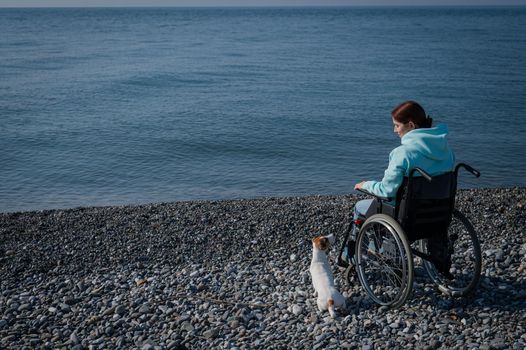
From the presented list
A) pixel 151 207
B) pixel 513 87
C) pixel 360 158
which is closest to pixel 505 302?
pixel 151 207

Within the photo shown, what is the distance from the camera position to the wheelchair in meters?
4.76

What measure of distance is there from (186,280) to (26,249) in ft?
9.34

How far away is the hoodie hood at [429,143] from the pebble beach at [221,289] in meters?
1.53

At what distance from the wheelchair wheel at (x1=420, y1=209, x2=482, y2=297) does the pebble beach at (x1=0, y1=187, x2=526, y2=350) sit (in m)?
0.11

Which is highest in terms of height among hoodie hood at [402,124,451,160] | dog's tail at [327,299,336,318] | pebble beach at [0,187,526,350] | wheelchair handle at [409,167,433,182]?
hoodie hood at [402,124,451,160]

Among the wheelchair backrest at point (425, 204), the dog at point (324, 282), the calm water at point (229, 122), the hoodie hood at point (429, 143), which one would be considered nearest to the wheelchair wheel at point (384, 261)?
the wheelchair backrest at point (425, 204)

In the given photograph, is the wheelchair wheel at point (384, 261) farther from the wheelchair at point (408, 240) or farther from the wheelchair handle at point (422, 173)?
the wheelchair handle at point (422, 173)

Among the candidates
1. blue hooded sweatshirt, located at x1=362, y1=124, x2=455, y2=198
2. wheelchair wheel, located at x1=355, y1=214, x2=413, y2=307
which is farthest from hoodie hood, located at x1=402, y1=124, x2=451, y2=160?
wheelchair wheel, located at x1=355, y1=214, x2=413, y2=307

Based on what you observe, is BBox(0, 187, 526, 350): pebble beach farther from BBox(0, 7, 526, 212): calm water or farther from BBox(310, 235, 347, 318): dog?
BBox(0, 7, 526, 212): calm water

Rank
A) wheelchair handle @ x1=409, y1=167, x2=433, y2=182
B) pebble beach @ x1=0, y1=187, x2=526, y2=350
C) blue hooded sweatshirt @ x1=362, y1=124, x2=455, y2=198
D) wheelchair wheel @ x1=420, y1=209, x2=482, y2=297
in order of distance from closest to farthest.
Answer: wheelchair handle @ x1=409, y1=167, x2=433, y2=182 < blue hooded sweatshirt @ x1=362, y1=124, x2=455, y2=198 < pebble beach @ x1=0, y1=187, x2=526, y2=350 < wheelchair wheel @ x1=420, y1=209, x2=482, y2=297

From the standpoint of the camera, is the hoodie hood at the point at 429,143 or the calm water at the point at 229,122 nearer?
the hoodie hood at the point at 429,143

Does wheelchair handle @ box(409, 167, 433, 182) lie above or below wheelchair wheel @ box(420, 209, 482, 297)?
above

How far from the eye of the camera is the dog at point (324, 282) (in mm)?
5094

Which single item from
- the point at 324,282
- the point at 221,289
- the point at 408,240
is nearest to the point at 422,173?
the point at 408,240
